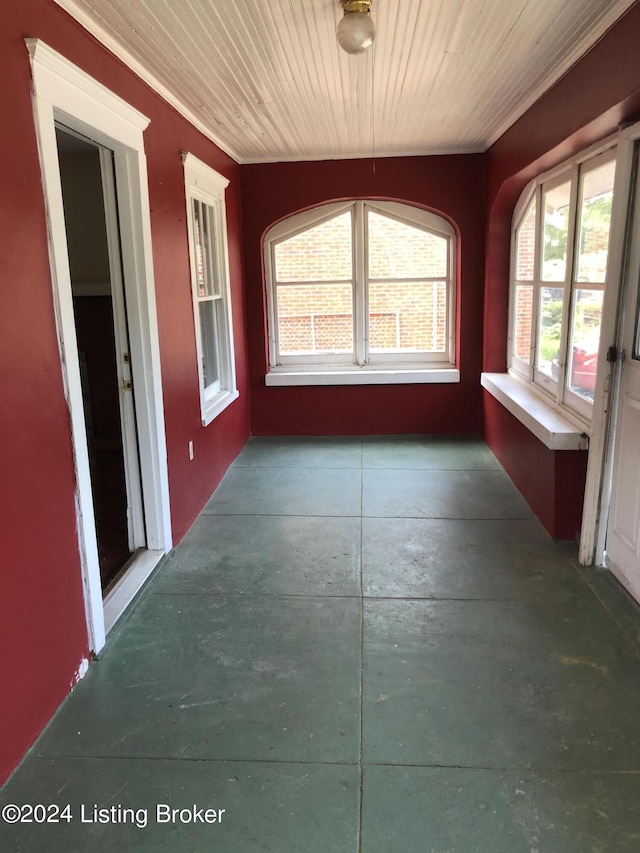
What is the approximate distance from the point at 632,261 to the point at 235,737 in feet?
8.26

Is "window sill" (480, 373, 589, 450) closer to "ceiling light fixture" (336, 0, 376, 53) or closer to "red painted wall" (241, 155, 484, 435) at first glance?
"red painted wall" (241, 155, 484, 435)

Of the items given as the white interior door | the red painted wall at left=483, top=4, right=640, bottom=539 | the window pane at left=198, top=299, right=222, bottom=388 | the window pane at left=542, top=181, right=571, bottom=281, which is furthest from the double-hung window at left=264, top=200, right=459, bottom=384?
the white interior door

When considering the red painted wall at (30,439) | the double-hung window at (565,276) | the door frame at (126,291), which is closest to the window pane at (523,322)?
the double-hung window at (565,276)

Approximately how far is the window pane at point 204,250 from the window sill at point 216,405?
2.53ft

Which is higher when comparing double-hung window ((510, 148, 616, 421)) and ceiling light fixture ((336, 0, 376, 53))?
ceiling light fixture ((336, 0, 376, 53))

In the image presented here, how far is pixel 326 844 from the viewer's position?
165cm

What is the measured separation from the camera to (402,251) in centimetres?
551

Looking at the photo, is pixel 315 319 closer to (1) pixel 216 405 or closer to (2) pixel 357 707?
(1) pixel 216 405

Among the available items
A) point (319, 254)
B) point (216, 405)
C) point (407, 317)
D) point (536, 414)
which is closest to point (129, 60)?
point (216, 405)

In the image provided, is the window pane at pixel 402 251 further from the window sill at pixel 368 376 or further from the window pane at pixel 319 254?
the window sill at pixel 368 376

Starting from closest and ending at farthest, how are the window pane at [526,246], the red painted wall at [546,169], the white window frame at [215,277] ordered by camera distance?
the red painted wall at [546,169], the white window frame at [215,277], the window pane at [526,246]

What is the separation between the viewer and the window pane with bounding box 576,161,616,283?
3076 millimetres

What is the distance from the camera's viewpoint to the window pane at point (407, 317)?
559cm

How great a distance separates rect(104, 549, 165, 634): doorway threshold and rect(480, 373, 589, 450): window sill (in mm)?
2214
